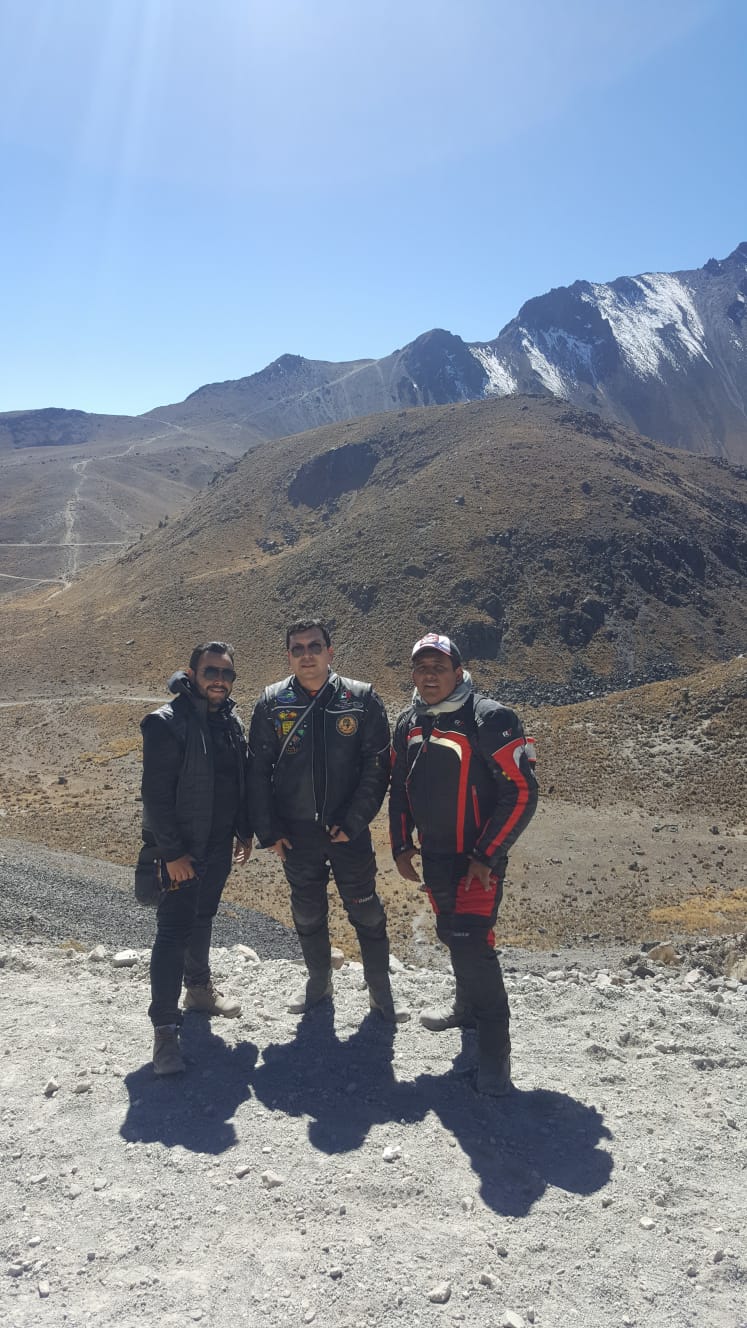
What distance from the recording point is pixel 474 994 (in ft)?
16.1

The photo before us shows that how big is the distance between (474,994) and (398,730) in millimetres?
1875

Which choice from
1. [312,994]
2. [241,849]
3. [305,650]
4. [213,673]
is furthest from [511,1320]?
[213,673]

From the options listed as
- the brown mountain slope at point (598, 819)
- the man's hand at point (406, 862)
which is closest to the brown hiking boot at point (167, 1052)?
the man's hand at point (406, 862)

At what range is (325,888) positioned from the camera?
568 centimetres

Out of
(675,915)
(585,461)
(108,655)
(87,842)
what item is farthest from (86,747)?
(585,461)

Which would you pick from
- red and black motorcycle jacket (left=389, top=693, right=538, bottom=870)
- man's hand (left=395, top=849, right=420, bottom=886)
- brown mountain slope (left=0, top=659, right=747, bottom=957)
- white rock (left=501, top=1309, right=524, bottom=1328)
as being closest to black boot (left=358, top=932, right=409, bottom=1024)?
man's hand (left=395, top=849, right=420, bottom=886)

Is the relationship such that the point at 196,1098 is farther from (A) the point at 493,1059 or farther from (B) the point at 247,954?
(B) the point at 247,954

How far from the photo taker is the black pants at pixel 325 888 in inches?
216

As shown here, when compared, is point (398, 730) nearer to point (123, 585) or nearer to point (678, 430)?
point (123, 585)

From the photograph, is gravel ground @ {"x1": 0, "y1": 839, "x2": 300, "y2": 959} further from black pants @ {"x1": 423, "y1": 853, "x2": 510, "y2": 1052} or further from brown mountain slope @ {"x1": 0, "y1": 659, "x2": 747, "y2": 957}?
black pants @ {"x1": 423, "y1": 853, "x2": 510, "y2": 1052}

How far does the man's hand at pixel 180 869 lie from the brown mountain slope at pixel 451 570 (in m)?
32.2

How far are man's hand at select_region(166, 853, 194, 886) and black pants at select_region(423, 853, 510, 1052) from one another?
5.58 ft

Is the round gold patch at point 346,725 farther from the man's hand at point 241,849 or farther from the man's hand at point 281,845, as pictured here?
the man's hand at point 241,849

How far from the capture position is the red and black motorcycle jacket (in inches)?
189
